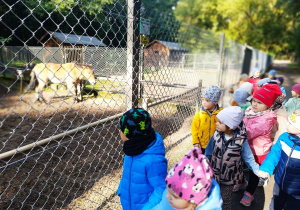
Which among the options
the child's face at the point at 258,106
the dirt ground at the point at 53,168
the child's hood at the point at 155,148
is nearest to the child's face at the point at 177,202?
the child's hood at the point at 155,148

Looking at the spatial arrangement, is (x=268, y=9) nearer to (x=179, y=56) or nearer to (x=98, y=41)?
(x=179, y=56)

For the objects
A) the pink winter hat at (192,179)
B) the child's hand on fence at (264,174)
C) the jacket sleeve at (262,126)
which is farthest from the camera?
the jacket sleeve at (262,126)

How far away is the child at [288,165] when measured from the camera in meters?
1.94

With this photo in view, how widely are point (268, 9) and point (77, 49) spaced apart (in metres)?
28.1

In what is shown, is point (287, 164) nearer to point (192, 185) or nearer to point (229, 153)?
point (229, 153)

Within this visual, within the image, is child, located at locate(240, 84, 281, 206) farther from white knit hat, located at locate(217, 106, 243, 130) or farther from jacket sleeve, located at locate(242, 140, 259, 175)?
white knit hat, located at locate(217, 106, 243, 130)

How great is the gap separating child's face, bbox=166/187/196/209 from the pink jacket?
71.6 inches

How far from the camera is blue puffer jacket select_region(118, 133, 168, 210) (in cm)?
145

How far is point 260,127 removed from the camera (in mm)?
2613

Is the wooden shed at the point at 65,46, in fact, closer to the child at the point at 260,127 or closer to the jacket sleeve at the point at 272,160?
the jacket sleeve at the point at 272,160

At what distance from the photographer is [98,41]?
1.85 metres

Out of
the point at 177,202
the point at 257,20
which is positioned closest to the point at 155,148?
the point at 177,202

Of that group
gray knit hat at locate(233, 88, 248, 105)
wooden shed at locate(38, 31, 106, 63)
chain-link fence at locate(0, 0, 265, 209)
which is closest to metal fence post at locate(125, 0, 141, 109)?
chain-link fence at locate(0, 0, 265, 209)

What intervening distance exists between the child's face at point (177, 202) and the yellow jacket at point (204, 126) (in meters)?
1.65
